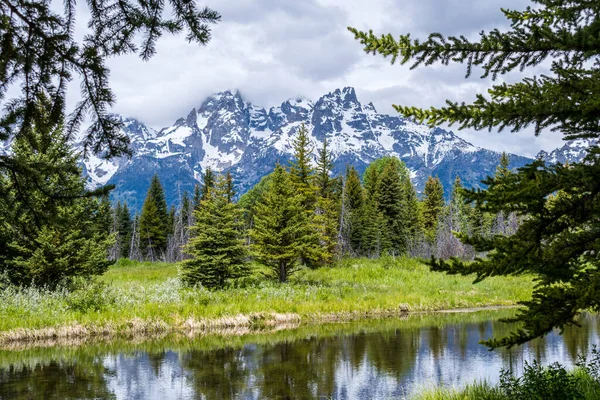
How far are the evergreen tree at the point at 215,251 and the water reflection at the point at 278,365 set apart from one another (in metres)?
7.64

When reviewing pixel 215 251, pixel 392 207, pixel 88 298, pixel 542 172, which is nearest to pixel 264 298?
pixel 215 251

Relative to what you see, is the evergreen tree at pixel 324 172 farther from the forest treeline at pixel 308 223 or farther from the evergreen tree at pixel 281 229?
the evergreen tree at pixel 281 229

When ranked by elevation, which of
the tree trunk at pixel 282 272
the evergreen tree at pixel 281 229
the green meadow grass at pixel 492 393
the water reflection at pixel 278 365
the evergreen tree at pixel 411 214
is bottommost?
the water reflection at pixel 278 365

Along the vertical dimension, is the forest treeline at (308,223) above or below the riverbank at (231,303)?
above

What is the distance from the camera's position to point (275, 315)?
21.9 meters

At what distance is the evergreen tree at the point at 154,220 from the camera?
79500 mm

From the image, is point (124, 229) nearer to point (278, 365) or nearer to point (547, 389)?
point (278, 365)

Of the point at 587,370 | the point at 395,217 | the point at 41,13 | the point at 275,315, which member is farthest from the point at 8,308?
the point at 395,217

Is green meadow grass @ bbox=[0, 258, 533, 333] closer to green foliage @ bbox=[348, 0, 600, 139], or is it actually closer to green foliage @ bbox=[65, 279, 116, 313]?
green foliage @ bbox=[65, 279, 116, 313]

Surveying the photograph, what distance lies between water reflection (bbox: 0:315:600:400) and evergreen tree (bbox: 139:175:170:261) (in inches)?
2502

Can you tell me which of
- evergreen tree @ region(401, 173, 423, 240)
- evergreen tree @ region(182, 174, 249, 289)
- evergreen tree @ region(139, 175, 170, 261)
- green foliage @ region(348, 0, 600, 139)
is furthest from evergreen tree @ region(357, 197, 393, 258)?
green foliage @ region(348, 0, 600, 139)

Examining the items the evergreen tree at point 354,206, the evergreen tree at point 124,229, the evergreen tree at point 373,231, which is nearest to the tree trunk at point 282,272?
the evergreen tree at point 373,231

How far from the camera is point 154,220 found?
261 feet

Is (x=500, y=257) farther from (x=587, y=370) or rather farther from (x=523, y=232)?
(x=587, y=370)
